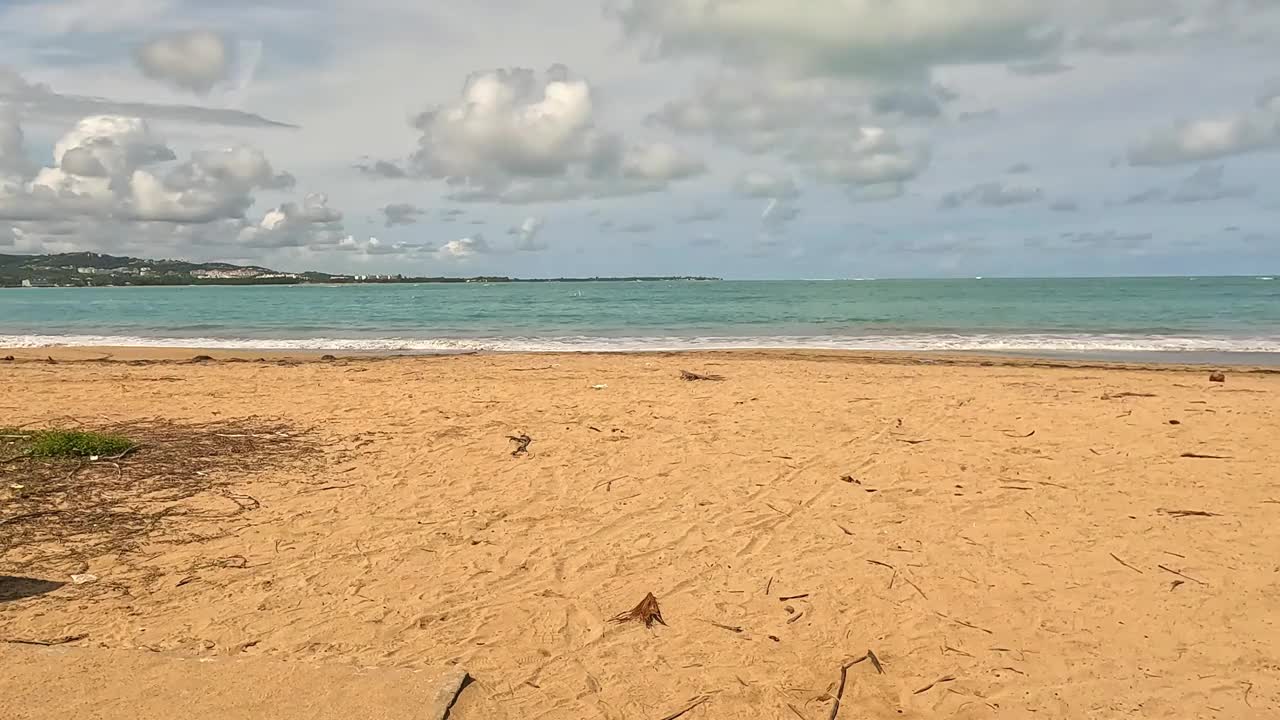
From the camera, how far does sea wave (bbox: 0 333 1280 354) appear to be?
70.6ft

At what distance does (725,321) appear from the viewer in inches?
1403

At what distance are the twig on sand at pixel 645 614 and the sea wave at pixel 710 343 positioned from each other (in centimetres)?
1753

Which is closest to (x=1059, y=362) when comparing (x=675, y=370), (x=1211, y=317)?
(x=675, y=370)

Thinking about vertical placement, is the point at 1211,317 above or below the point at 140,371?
above

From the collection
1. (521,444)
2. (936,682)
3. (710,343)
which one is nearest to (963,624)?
(936,682)

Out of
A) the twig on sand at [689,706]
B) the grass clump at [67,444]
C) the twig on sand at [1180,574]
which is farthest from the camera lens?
the grass clump at [67,444]

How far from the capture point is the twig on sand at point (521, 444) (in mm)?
7503

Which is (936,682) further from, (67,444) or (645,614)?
(67,444)

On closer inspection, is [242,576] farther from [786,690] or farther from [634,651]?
[786,690]

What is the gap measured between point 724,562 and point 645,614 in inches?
35.2

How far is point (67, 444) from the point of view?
6.74 m

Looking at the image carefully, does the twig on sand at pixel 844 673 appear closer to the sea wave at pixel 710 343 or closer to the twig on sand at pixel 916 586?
the twig on sand at pixel 916 586

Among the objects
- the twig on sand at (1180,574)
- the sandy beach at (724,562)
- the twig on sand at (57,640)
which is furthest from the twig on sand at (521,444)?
the twig on sand at (1180,574)

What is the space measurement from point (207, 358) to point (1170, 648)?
60.7 ft
